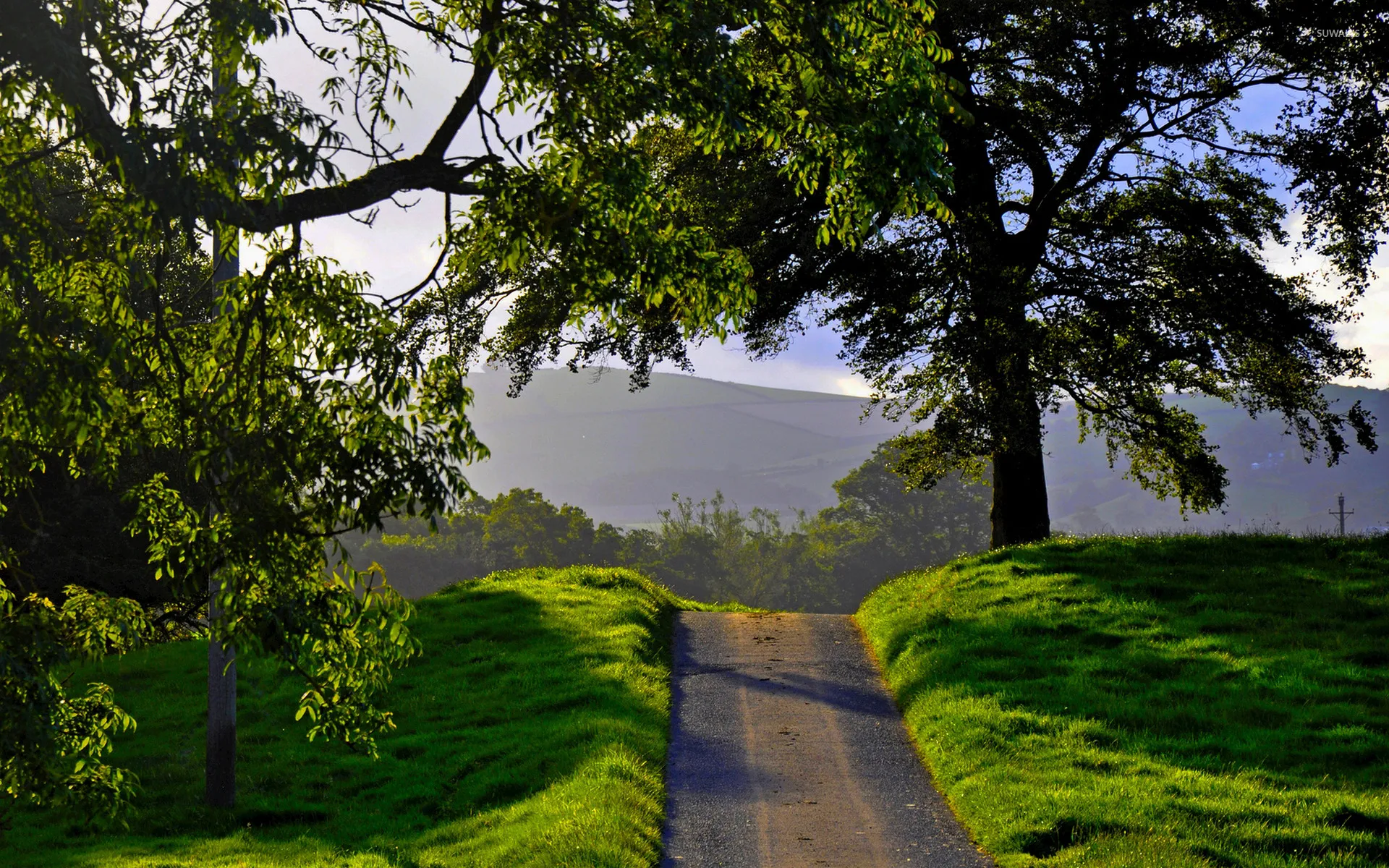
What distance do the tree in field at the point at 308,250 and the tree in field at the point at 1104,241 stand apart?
11.1m

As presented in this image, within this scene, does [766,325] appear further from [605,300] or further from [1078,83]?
[605,300]

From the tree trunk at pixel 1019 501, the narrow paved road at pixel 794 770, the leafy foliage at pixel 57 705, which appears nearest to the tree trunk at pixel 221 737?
the leafy foliage at pixel 57 705

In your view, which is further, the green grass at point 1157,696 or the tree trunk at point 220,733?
the tree trunk at point 220,733

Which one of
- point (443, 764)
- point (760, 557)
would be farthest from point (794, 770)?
point (760, 557)

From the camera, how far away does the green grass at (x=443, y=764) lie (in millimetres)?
10977

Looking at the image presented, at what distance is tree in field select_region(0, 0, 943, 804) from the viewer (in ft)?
21.5

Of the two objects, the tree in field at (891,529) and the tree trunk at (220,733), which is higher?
the tree in field at (891,529)

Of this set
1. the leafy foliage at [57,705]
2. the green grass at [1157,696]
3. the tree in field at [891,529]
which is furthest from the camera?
the tree in field at [891,529]

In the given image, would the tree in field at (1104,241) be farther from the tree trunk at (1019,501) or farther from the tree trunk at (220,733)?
the tree trunk at (220,733)

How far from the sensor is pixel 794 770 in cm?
1280

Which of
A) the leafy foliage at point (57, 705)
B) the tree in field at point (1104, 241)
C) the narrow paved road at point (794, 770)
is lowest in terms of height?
the narrow paved road at point (794, 770)

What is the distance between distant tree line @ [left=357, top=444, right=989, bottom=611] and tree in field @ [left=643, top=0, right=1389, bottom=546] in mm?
52234

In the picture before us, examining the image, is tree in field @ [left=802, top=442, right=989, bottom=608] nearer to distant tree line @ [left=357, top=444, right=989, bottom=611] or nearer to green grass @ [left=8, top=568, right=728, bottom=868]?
distant tree line @ [left=357, top=444, right=989, bottom=611]

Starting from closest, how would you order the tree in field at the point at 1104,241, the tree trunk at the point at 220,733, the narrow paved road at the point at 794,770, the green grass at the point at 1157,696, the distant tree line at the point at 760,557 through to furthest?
1. the green grass at the point at 1157,696
2. the narrow paved road at the point at 794,770
3. the tree trunk at the point at 220,733
4. the tree in field at the point at 1104,241
5. the distant tree line at the point at 760,557
